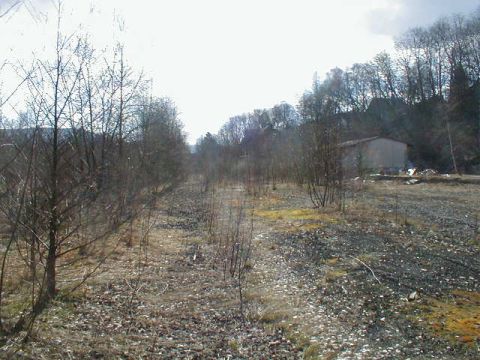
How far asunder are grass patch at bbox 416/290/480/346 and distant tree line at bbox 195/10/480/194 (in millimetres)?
20843

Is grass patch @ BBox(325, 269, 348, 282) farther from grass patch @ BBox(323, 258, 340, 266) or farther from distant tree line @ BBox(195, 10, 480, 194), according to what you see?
distant tree line @ BBox(195, 10, 480, 194)

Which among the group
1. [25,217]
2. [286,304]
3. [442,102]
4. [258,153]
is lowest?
[286,304]

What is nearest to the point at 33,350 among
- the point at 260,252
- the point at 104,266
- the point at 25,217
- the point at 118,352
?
the point at 118,352

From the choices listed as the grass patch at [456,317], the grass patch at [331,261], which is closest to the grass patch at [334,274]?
the grass patch at [331,261]

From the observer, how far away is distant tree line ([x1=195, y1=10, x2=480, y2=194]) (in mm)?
37469

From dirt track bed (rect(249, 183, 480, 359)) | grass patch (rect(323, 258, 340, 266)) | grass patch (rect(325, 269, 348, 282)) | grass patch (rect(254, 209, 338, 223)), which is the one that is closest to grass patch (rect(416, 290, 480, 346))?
dirt track bed (rect(249, 183, 480, 359))

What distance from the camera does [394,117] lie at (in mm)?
69250

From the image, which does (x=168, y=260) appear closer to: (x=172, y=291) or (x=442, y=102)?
(x=172, y=291)

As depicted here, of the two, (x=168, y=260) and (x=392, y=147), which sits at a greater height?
(x=392, y=147)

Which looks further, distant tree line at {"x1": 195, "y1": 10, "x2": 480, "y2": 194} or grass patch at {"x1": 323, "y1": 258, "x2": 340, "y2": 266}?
distant tree line at {"x1": 195, "y1": 10, "x2": 480, "y2": 194}

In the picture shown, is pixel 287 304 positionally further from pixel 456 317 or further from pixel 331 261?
pixel 331 261

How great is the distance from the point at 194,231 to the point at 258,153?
2338cm

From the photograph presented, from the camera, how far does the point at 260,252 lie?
35.4 feet

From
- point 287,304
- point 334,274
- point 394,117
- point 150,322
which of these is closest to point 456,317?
point 287,304
